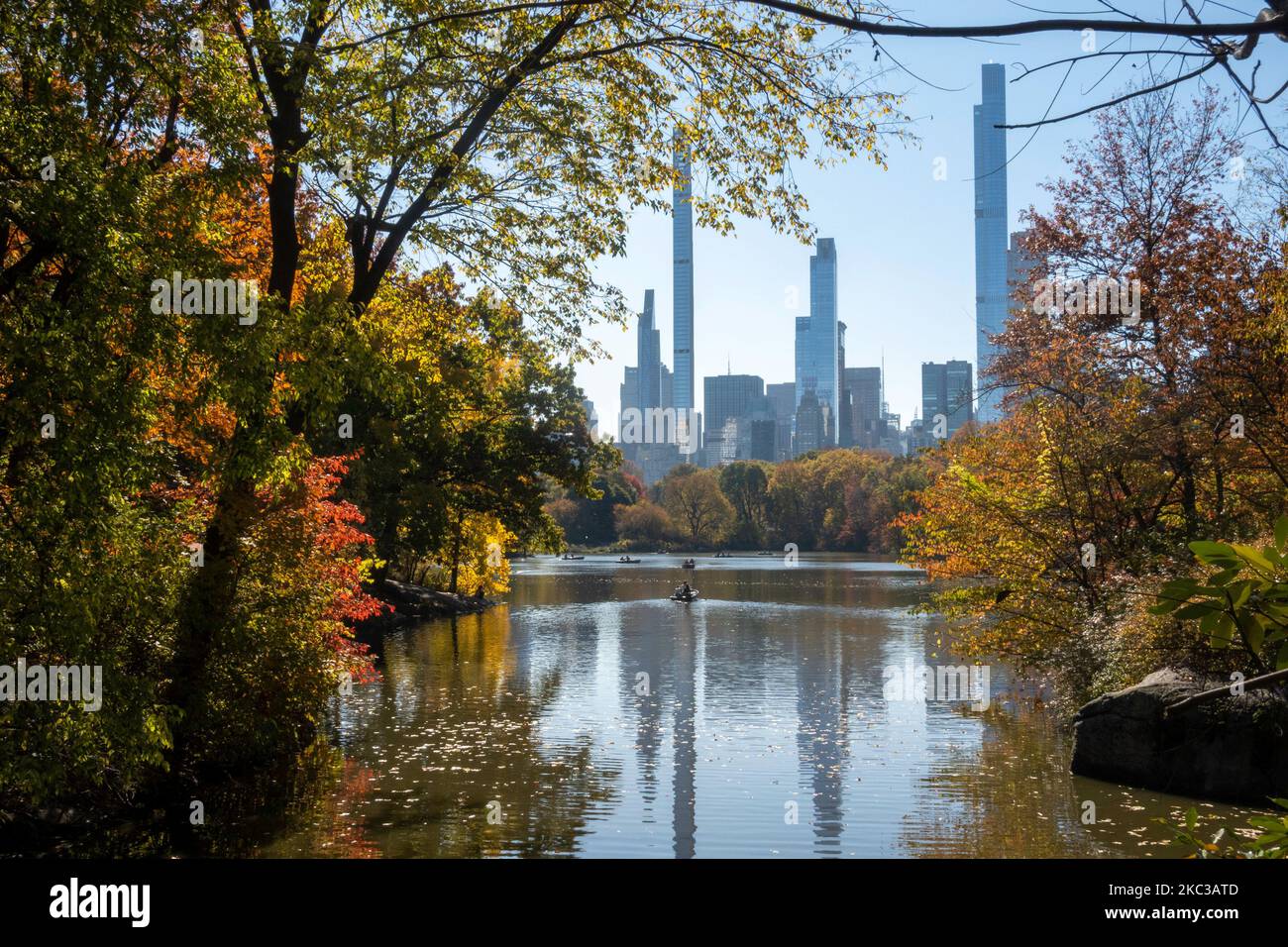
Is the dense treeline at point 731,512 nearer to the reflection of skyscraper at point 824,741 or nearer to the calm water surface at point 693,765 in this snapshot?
the calm water surface at point 693,765

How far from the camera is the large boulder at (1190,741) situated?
10.8m

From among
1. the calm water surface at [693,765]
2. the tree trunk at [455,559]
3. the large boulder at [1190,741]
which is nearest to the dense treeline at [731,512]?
the tree trunk at [455,559]

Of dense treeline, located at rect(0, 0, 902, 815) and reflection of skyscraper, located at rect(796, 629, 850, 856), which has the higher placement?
dense treeline, located at rect(0, 0, 902, 815)

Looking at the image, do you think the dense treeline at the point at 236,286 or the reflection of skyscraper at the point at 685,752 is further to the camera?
the reflection of skyscraper at the point at 685,752

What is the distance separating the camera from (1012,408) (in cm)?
1978

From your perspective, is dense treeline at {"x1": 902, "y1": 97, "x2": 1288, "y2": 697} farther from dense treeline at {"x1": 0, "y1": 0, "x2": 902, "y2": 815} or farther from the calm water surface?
dense treeline at {"x1": 0, "y1": 0, "x2": 902, "y2": 815}

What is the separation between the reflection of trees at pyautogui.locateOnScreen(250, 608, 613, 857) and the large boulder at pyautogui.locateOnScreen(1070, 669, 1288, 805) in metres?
6.09

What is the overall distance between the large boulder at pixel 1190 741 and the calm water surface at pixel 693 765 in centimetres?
39

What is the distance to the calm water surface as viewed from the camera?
9609 millimetres

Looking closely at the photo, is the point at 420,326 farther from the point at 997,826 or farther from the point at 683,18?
the point at 997,826

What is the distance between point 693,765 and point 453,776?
10.2 ft

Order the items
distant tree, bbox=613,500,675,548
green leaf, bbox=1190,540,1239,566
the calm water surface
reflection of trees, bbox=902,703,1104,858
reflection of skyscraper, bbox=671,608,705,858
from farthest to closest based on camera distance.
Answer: distant tree, bbox=613,500,675,548 → reflection of skyscraper, bbox=671,608,705,858 → the calm water surface → reflection of trees, bbox=902,703,1104,858 → green leaf, bbox=1190,540,1239,566

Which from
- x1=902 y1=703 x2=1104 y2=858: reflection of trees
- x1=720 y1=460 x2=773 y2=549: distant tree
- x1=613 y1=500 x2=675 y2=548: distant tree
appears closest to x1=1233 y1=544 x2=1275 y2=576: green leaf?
x1=902 y1=703 x2=1104 y2=858: reflection of trees
